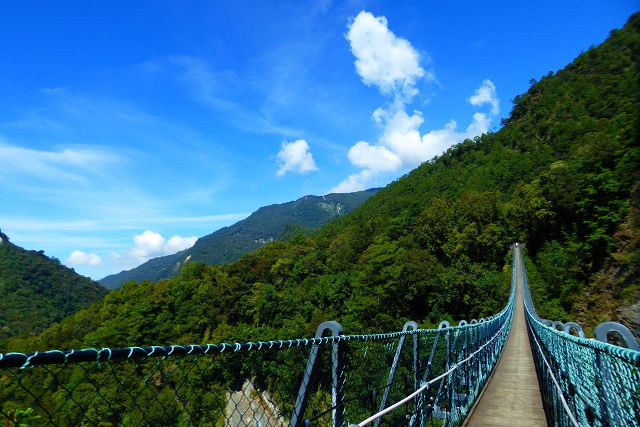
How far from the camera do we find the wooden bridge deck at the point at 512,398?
229 inches

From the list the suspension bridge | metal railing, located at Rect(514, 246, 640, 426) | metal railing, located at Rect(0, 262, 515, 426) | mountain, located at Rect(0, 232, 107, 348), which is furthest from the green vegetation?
mountain, located at Rect(0, 232, 107, 348)

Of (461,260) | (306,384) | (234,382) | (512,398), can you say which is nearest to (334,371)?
(306,384)

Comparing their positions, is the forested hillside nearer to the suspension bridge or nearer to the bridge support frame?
the suspension bridge

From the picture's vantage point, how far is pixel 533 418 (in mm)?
5840

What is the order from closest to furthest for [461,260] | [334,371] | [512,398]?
[334,371], [512,398], [461,260]

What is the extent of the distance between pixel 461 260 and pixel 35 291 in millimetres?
115411

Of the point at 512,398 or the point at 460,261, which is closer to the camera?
the point at 512,398

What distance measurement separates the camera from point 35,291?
357 feet

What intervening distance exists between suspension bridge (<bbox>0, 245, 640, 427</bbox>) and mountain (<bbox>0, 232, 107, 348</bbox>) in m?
88.2

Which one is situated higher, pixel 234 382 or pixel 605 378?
pixel 234 382

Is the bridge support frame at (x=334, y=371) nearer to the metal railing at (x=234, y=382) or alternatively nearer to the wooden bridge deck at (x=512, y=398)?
the metal railing at (x=234, y=382)

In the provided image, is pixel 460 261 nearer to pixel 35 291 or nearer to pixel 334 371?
pixel 334 371

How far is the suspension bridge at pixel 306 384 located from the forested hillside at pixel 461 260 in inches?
597

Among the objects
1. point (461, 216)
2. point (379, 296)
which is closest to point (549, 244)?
point (461, 216)
